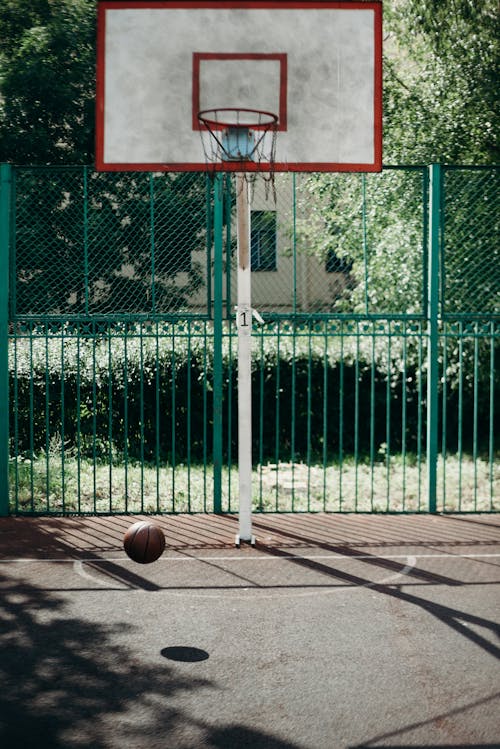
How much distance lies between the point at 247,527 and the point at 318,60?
158 inches

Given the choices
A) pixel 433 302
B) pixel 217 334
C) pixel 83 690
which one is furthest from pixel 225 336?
pixel 83 690

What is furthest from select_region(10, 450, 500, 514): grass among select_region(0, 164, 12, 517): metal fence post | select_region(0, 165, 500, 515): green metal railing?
select_region(0, 164, 12, 517): metal fence post

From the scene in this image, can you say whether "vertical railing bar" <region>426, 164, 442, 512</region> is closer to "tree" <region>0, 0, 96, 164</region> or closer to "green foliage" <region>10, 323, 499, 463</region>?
"green foliage" <region>10, 323, 499, 463</region>

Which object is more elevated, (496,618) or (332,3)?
(332,3)

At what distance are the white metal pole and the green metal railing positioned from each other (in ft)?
2.54

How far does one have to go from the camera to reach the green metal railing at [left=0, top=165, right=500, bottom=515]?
8898 mm

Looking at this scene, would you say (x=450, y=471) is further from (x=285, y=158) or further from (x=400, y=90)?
(x=285, y=158)

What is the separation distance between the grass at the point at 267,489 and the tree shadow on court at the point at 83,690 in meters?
3.16

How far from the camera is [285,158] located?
25.9ft

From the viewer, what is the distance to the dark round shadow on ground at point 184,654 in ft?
17.6

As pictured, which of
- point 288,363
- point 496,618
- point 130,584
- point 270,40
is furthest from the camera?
point 288,363

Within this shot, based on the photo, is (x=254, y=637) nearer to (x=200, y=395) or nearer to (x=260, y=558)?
(x=260, y=558)

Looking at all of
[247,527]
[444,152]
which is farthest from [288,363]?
[247,527]

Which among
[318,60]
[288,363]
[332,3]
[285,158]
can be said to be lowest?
[288,363]
